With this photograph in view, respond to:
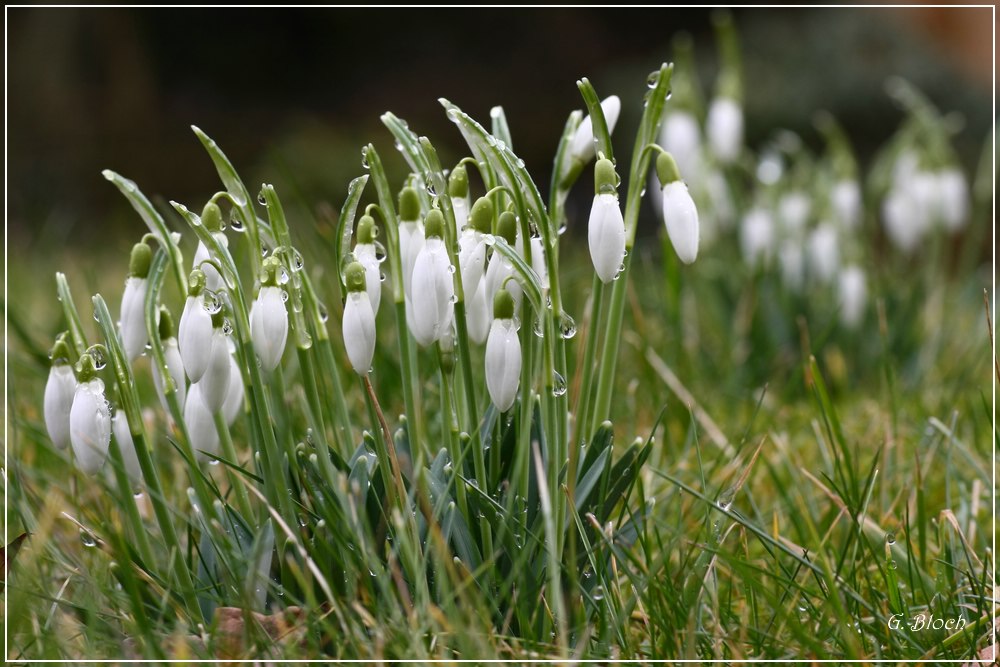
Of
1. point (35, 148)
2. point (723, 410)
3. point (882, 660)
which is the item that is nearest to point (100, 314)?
point (882, 660)

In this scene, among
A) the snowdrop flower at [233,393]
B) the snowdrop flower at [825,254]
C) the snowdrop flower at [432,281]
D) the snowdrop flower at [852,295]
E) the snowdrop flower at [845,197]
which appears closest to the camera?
the snowdrop flower at [432,281]

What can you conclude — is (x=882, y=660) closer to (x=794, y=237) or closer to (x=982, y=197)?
(x=794, y=237)

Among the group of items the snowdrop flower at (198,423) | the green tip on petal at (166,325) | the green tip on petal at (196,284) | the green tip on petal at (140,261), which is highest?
the green tip on petal at (140,261)

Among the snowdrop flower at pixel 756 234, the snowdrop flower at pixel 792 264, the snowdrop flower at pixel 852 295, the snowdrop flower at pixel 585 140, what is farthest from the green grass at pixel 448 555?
the snowdrop flower at pixel 756 234

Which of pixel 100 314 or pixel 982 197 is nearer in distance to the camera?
pixel 100 314

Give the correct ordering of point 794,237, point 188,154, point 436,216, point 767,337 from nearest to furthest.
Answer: point 436,216
point 767,337
point 794,237
point 188,154

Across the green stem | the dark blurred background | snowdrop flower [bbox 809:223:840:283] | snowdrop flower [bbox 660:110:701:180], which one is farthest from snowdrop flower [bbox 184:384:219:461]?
the dark blurred background

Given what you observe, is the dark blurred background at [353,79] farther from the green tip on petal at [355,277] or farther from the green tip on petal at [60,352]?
the green tip on petal at [355,277]

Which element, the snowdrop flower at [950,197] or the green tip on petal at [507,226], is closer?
the green tip on petal at [507,226]
